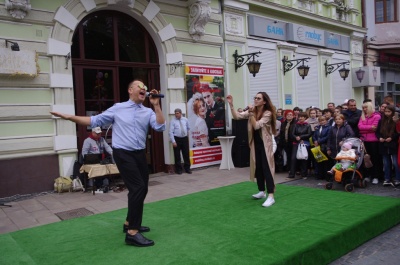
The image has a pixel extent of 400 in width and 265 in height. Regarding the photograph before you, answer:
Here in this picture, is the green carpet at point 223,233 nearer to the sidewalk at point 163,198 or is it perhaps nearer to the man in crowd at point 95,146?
the sidewalk at point 163,198

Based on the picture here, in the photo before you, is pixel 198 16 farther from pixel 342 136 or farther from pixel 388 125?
pixel 388 125

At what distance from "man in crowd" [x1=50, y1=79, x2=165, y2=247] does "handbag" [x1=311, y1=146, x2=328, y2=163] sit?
482 cm

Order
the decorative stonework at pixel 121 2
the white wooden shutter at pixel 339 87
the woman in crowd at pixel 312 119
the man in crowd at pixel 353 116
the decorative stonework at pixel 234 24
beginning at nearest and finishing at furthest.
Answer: the man in crowd at pixel 353 116 < the decorative stonework at pixel 121 2 < the woman in crowd at pixel 312 119 < the decorative stonework at pixel 234 24 < the white wooden shutter at pixel 339 87

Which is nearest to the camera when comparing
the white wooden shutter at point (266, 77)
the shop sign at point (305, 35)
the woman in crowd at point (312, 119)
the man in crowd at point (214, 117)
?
the woman in crowd at point (312, 119)

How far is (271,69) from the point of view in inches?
495

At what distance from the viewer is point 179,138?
934 centimetres

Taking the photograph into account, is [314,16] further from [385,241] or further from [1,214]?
[1,214]

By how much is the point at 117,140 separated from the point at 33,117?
4.21m

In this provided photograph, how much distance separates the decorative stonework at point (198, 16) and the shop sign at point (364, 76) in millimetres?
9021

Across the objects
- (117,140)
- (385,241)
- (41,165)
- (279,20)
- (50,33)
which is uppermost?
(279,20)

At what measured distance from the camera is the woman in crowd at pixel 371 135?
24.6 feet

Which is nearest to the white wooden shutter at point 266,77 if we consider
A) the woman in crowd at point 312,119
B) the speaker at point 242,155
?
the speaker at point 242,155

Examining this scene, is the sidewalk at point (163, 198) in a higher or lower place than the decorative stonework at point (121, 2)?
lower

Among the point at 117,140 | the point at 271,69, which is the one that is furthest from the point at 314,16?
the point at 117,140
